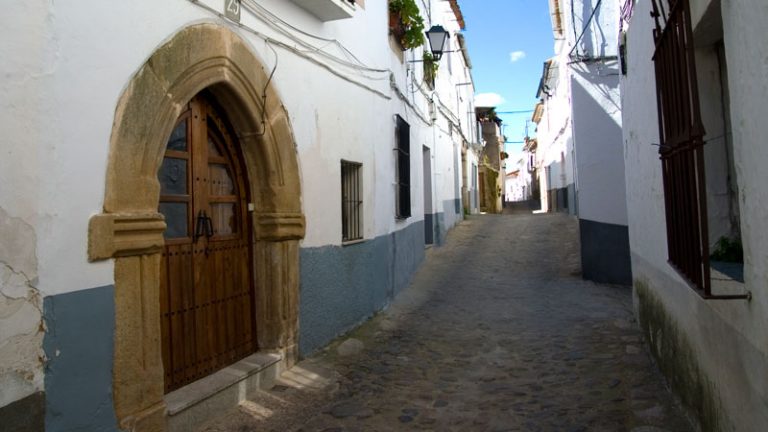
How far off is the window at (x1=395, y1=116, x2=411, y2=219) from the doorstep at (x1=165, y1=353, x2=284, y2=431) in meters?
4.35

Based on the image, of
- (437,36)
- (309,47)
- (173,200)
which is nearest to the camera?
(173,200)

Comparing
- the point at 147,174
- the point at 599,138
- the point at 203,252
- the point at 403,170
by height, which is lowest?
the point at 203,252

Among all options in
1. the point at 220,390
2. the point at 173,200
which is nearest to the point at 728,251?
the point at 220,390

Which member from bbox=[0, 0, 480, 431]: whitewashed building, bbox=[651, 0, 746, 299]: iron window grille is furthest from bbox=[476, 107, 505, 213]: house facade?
bbox=[651, 0, 746, 299]: iron window grille

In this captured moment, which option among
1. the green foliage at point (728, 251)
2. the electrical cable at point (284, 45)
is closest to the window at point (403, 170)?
the electrical cable at point (284, 45)

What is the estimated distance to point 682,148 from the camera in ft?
8.95

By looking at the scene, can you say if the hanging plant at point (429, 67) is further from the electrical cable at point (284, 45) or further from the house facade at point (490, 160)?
the house facade at point (490, 160)

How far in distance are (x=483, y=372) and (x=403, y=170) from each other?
4462 millimetres

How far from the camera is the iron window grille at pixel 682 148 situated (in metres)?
2.44

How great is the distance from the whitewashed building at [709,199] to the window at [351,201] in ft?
9.98

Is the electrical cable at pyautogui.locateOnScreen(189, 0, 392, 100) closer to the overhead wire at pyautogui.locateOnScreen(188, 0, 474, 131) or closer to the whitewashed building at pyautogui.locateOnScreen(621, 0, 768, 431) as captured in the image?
the overhead wire at pyautogui.locateOnScreen(188, 0, 474, 131)

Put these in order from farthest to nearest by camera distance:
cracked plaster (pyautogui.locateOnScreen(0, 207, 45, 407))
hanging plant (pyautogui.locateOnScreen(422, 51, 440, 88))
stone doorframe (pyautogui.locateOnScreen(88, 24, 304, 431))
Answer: hanging plant (pyautogui.locateOnScreen(422, 51, 440, 88)) < stone doorframe (pyautogui.locateOnScreen(88, 24, 304, 431)) < cracked plaster (pyautogui.locateOnScreen(0, 207, 45, 407))

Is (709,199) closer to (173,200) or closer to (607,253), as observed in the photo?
(173,200)

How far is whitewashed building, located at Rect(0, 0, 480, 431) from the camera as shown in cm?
248
